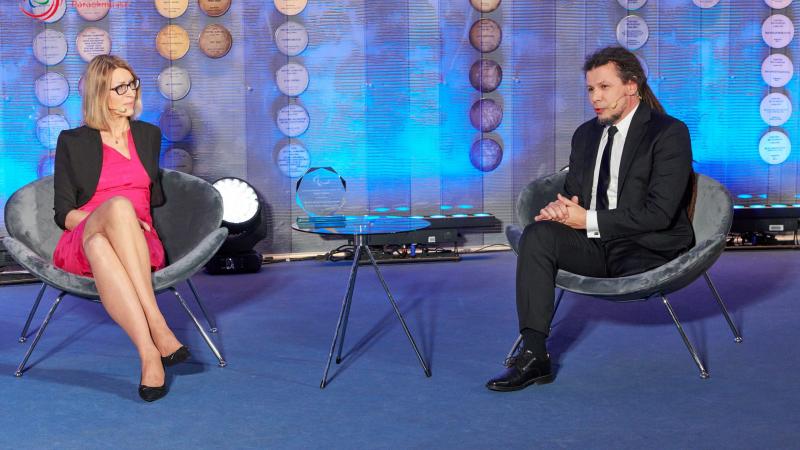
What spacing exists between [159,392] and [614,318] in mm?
2242

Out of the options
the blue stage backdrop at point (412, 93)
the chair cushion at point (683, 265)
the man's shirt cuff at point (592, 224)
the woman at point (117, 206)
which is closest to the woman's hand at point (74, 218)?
the woman at point (117, 206)

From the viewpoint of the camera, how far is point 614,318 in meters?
4.39

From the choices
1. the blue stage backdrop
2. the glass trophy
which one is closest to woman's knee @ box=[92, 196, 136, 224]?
the glass trophy

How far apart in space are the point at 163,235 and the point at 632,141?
2.08 meters

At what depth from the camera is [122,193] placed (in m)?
3.84

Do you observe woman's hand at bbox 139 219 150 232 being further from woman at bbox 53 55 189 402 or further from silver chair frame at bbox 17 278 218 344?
silver chair frame at bbox 17 278 218 344

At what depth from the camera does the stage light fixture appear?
6.07 meters

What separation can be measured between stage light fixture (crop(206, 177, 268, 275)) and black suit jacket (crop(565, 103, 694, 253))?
316cm

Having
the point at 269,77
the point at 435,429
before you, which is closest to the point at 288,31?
the point at 269,77

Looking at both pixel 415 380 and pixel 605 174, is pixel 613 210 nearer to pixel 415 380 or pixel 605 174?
pixel 605 174

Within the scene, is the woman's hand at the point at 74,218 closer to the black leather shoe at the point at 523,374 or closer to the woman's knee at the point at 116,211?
the woman's knee at the point at 116,211

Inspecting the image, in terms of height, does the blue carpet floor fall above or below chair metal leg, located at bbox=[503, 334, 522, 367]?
below

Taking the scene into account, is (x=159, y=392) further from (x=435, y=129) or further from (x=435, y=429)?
(x=435, y=129)

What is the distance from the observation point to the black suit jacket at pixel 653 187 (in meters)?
3.44
